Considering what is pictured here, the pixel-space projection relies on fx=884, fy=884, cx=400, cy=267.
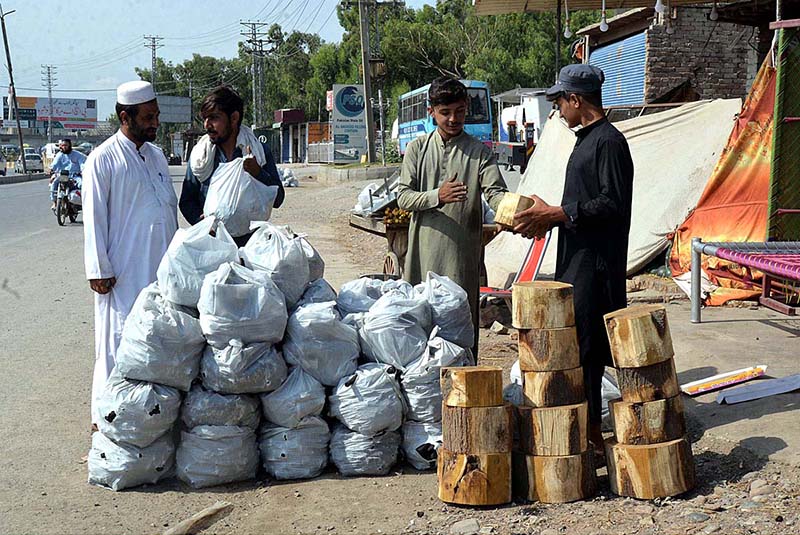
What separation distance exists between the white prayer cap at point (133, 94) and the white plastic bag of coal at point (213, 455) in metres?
1.82

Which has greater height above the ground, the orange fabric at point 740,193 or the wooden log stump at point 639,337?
the orange fabric at point 740,193

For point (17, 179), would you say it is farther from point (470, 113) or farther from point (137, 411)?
point (137, 411)

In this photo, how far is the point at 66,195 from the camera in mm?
18016

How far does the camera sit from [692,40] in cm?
1620

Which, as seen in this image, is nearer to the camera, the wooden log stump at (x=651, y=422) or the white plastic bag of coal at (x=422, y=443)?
the wooden log stump at (x=651, y=422)

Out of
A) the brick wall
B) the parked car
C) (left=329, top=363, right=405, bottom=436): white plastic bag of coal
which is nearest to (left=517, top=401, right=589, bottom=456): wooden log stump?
(left=329, top=363, right=405, bottom=436): white plastic bag of coal

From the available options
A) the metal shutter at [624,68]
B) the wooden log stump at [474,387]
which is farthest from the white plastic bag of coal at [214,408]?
the metal shutter at [624,68]

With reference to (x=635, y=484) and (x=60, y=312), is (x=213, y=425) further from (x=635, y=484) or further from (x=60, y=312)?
(x=60, y=312)

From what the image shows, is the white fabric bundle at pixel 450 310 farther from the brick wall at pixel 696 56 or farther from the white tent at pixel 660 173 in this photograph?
the brick wall at pixel 696 56

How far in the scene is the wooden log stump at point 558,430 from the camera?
12.4 feet

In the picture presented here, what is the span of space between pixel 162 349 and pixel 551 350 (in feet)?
5.79

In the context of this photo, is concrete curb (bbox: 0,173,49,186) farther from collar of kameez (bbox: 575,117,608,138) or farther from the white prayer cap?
collar of kameez (bbox: 575,117,608,138)

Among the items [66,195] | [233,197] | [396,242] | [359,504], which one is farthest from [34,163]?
[359,504]

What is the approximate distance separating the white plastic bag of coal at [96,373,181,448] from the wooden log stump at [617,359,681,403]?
2.06m
